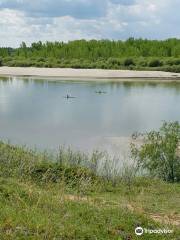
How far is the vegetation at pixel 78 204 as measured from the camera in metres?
6.31

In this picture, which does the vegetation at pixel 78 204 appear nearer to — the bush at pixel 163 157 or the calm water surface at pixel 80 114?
the bush at pixel 163 157

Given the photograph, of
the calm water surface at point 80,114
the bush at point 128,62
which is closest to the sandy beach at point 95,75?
the bush at point 128,62

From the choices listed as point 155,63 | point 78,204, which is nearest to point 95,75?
point 155,63

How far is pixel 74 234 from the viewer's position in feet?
20.4


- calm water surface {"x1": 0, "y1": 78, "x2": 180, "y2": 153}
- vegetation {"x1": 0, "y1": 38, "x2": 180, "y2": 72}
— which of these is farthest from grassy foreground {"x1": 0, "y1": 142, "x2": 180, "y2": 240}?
vegetation {"x1": 0, "y1": 38, "x2": 180, "y2": 72}

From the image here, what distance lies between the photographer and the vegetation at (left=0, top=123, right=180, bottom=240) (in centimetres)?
631

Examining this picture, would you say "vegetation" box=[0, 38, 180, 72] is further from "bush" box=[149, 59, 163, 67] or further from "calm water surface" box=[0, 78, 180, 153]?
"calm water surface" box=[0, 78, 180, 153]

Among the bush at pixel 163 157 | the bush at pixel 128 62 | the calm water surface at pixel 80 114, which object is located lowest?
the bush at pixel 128 62

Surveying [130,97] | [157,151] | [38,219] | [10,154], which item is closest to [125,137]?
[157,151]

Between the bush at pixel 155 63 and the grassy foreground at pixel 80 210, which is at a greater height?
the grassy foreground at pixel 80 210

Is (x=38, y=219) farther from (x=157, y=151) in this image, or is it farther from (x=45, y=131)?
(x=45, y=131)

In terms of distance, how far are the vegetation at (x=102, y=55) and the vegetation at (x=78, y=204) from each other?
2784 inches

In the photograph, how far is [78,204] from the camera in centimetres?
756

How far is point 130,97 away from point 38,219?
123 feet
